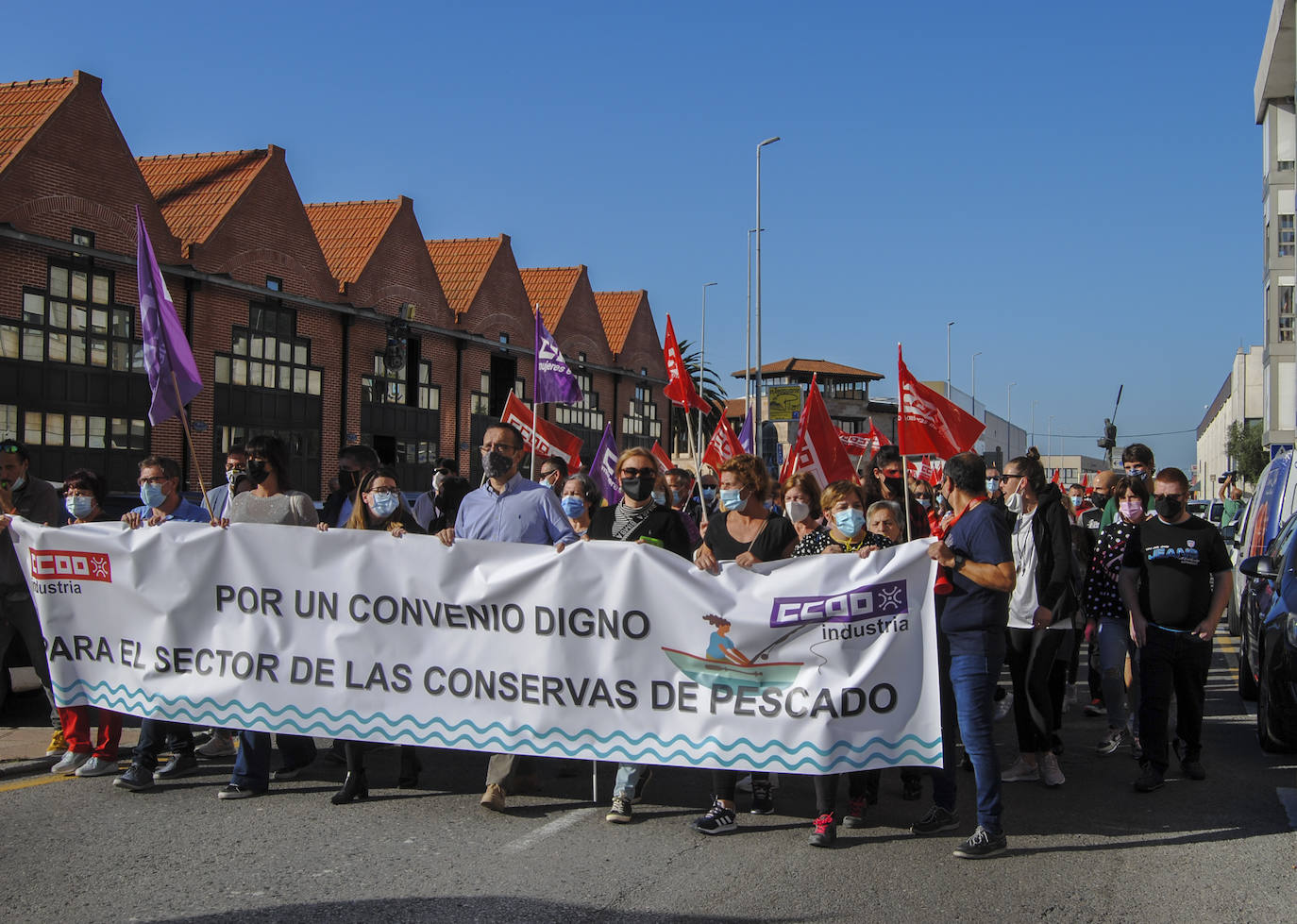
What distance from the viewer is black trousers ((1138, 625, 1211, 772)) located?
7027 millimetres

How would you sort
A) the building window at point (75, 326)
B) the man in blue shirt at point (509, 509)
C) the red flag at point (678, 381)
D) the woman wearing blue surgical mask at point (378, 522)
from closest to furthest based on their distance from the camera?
1. the woman wearing blue surgical mask at point (378, 522)
2. the man in blue shirt at point (509, 509)
3. the red flag at point (678, 381)
4. the building window at point (75, 326)

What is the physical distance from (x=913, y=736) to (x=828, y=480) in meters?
7.20

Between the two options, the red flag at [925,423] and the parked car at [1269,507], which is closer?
the red flag at [925,423]

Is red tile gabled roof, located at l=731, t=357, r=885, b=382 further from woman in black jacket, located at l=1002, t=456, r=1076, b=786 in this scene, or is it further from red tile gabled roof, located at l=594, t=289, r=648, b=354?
woman in black jacket, located at l=1002, t=456, r=1076, b=786

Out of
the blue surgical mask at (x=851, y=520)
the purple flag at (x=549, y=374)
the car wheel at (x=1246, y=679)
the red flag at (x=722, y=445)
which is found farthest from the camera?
the red flag at (x=722, y=445)

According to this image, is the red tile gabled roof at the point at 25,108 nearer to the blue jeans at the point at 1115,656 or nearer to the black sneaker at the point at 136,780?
the black sneaker at the point at 136,780

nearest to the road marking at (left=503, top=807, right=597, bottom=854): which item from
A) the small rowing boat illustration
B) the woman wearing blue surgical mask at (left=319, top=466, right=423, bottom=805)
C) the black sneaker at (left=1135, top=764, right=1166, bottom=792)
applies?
the small rowing boat illustration

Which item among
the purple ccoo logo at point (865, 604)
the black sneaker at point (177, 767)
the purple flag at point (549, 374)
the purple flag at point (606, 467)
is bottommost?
the black sneaker at point (177, 767)

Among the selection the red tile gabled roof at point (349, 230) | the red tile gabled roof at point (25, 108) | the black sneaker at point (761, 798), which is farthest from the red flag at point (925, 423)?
the red tile gabled roof at point (349, 230)

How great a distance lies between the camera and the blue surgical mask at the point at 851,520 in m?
6.37

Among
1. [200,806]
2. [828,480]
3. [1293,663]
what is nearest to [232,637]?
[200,806]

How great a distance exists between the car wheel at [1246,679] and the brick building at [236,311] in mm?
19345

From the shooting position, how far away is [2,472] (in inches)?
303

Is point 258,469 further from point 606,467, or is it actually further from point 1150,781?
point 606,467
